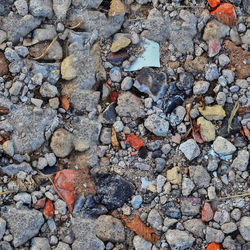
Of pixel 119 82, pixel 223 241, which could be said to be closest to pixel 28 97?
pixel 119 82

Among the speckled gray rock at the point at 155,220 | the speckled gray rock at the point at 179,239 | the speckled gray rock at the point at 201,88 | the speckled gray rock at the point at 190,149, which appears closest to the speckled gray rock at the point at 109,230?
the speckled gray rock at the point at 155,220

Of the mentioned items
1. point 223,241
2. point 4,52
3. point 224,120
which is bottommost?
point 223,241

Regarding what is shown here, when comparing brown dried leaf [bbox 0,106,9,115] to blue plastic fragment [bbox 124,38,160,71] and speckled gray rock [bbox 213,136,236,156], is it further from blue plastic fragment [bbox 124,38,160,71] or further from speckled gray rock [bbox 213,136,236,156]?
speckled gray rock [bbox 213,136,236,156]

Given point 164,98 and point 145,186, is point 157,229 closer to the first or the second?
point 145,186

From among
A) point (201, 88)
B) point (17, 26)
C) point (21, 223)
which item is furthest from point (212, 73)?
point (21, 223)

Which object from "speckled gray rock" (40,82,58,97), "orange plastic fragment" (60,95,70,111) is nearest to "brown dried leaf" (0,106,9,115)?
"speckled gray rock" (40,82,58,97)

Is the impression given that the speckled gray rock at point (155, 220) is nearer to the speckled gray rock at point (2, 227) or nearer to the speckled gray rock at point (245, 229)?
the speckled gray rock at point (245, 229)
